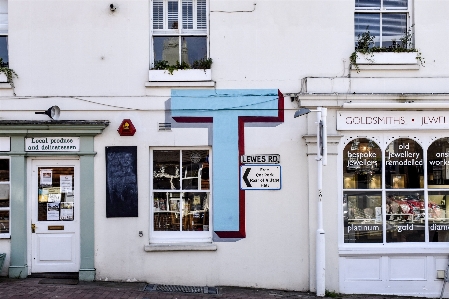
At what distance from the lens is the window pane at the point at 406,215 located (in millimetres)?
8922

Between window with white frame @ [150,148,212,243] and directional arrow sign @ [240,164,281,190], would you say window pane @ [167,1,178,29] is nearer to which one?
window with white frame @ [150,148,212,243]

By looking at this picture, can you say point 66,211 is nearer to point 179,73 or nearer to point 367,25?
point 179,73

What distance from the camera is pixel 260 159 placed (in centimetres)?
883

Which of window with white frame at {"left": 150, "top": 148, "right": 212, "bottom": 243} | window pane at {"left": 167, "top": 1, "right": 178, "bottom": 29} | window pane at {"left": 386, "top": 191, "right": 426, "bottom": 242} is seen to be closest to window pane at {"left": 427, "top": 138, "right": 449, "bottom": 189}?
window pane at {"left": 386, "top": 191, "right": 426, "bottom": 242}

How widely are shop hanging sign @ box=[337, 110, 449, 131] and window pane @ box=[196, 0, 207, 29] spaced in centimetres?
310

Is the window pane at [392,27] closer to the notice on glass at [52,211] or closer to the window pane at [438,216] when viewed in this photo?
the window pane at [438,216]

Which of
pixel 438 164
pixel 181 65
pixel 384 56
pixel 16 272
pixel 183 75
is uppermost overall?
pixel 384 56

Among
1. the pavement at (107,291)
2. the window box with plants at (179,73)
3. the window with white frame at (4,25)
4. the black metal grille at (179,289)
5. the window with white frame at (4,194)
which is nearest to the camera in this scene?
the pavement at (107,291)

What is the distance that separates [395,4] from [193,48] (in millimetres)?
4044

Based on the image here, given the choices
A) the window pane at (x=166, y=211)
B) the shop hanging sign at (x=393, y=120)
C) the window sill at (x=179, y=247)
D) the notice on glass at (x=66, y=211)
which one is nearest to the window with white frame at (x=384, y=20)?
the shop hanging sign at (x=393, y=120)

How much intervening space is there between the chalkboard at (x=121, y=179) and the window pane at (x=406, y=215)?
15.9 feet

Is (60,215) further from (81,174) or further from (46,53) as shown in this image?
(46,53)

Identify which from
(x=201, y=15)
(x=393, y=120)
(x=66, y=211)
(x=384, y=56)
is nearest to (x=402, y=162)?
(x=393, y=120)

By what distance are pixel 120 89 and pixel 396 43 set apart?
5380mm
